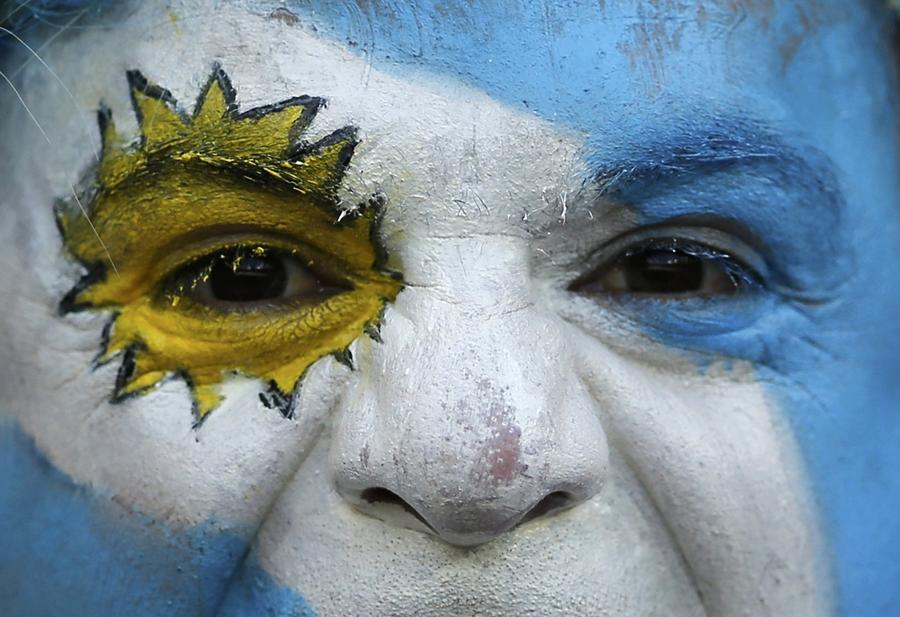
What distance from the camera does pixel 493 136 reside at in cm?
126

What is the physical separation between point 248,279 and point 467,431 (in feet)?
1.14

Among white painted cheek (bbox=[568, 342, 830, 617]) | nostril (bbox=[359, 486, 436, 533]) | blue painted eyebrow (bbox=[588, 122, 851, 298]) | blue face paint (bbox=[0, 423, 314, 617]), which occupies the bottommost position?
blue face paint (bbox=[0, 423, 314, 617])

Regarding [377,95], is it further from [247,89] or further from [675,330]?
[675,330]

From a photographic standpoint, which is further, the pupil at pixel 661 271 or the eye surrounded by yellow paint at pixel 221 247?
the pupil at pixel 661 271

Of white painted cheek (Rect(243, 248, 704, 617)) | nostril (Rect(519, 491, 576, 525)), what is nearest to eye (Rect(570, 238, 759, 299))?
white painted cheek (Rect(243, 248, 704, 617))

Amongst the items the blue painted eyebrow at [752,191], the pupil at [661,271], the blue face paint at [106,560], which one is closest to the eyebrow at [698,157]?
the blue painted eyebrow at [752,191]

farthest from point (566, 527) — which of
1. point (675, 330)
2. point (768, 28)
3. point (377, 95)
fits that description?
point (768, 28)

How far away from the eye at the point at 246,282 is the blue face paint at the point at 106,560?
0.25 m

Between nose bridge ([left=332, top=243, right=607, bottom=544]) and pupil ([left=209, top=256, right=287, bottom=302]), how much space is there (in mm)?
163

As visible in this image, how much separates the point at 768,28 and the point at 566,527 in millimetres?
637

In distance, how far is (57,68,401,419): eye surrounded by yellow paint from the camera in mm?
1276

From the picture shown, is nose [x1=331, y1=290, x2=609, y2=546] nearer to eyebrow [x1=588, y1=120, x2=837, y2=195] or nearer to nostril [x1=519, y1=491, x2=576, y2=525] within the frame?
nostril [x1=519, y1=491, x2=576, y2=525]

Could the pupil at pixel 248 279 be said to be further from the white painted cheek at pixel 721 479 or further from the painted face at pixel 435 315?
the white painted cheek at pixel 721 479

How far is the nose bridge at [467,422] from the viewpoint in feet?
3.87
